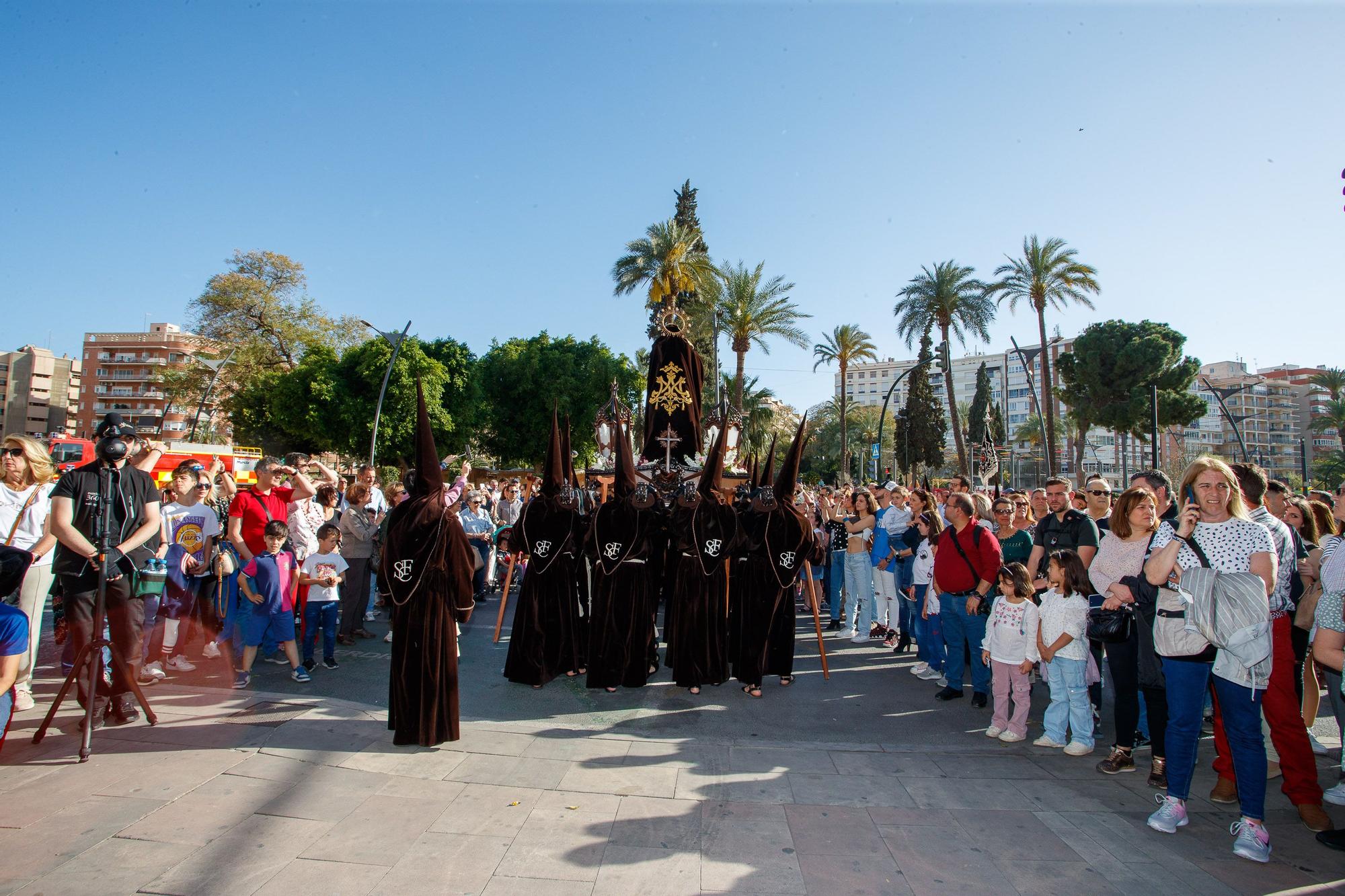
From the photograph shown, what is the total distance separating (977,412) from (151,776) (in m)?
72.7

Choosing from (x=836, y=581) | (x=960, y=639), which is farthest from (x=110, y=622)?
(x=836, y=581)

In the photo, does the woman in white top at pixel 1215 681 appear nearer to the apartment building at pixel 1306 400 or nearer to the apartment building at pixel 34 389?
the apartment building at pixel 34 389

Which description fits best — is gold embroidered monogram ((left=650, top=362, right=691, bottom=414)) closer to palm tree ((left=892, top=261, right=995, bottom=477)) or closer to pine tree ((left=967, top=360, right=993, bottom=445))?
palm tree ((left=892, top=261, right=995, bottom=477))

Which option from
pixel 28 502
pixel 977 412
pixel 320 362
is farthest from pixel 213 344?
pixel 977 412

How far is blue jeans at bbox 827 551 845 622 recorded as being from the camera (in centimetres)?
1050

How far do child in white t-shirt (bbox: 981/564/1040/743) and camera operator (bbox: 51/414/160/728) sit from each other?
6.71 m

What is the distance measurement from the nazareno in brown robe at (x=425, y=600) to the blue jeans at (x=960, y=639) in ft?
14.7

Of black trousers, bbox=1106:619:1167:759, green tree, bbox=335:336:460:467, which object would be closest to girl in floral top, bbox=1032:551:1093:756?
black trousers, bbox=1106:619:1167:759

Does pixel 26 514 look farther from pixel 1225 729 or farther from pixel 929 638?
pixel 1225 729

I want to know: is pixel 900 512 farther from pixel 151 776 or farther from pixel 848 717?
pixel 151 776

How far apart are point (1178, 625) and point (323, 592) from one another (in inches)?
277

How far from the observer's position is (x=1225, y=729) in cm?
409

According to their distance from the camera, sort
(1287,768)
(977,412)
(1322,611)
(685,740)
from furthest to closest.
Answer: (977,412), (685,740), (1287,768), (1322,611)

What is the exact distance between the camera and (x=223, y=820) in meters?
3.81
